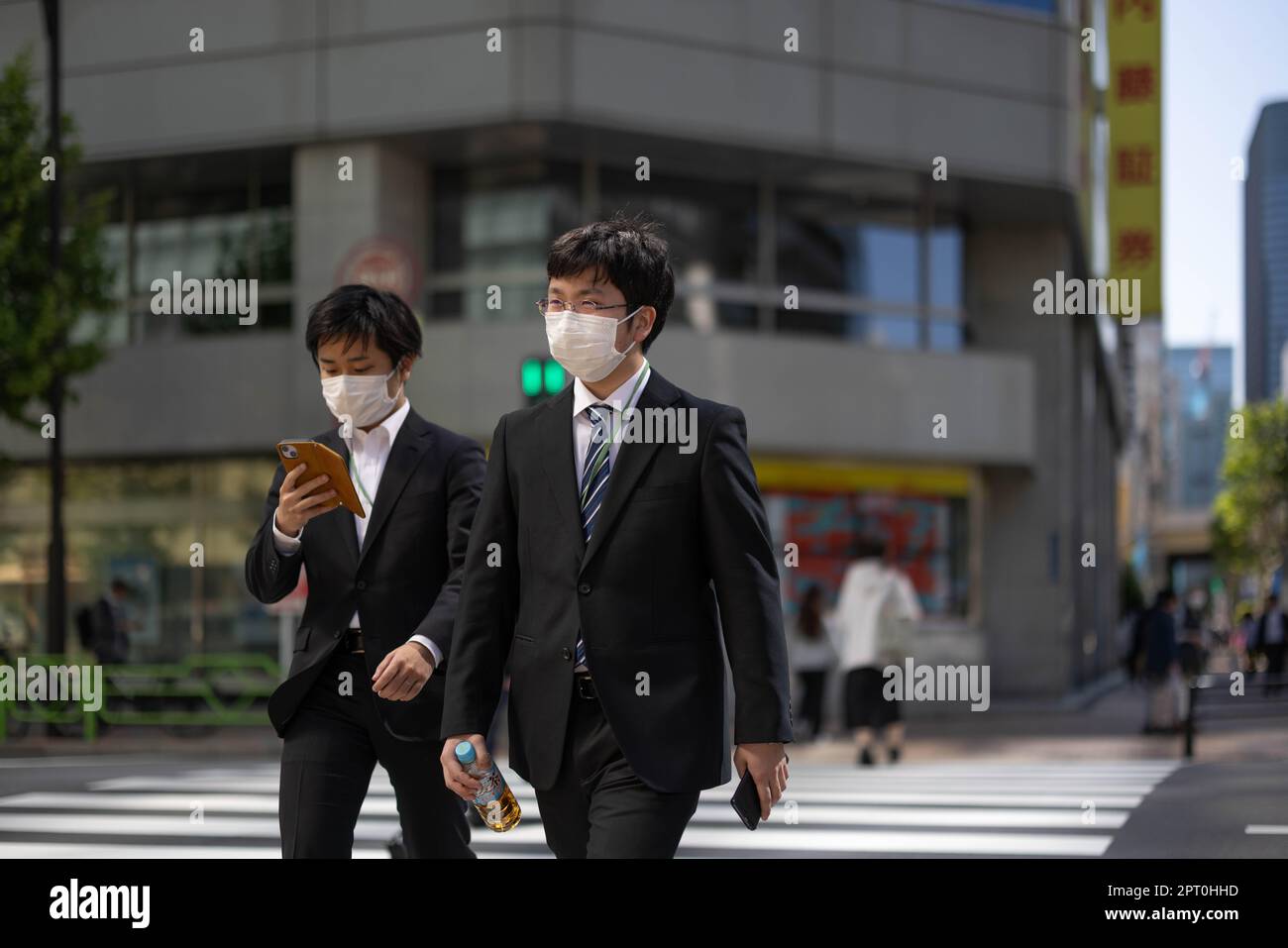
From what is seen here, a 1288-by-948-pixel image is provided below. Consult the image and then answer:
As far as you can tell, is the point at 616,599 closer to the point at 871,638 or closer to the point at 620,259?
the point at 620,259

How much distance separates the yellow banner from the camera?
2636 centimetres

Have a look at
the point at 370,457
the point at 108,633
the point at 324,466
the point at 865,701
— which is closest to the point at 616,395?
the point at 324,466

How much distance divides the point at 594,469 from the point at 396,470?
101cm

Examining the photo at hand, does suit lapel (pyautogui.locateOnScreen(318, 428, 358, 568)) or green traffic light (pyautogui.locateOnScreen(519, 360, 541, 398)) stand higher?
green traffic light (pyautogui.locateOnScreen(519, 360, 541, 398))

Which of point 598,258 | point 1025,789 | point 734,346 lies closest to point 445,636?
point 598,258

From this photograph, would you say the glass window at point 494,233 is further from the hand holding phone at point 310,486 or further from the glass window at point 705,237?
the hand holding phone at point 310,486

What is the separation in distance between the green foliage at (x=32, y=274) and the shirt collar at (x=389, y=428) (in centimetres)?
1348

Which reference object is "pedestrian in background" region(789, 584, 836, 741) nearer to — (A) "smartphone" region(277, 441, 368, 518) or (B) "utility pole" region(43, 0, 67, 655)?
(B) "utility pole" region(43, 0, 67, 655)

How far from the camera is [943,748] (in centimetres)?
1577

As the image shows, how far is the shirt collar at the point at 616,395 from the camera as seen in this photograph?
3.83 metres

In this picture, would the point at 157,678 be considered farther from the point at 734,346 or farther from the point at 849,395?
the point at 849,395

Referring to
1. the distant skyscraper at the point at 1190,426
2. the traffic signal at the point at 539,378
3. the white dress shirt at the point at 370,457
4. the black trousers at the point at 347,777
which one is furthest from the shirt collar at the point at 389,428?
the distant skyscraper at the point at 1190,426

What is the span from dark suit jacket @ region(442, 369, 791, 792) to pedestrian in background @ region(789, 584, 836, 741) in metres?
12.7

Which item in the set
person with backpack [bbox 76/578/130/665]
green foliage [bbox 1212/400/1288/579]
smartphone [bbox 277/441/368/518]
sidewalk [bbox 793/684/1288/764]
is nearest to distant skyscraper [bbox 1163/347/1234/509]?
green foliage [bbox 1212/400/1288/579]
